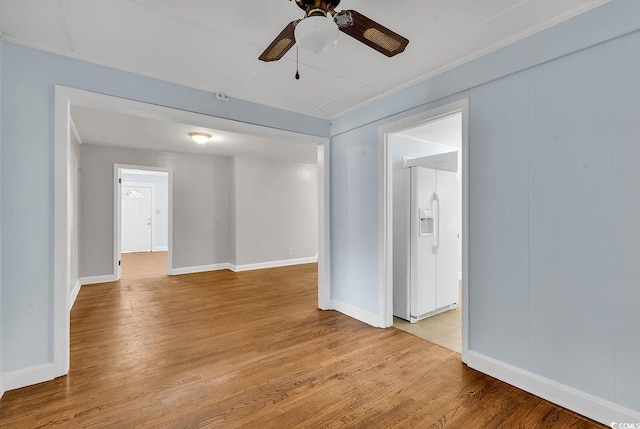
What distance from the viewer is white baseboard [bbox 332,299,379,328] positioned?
11.0 feet

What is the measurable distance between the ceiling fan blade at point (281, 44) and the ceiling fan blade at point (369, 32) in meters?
A: 0.26

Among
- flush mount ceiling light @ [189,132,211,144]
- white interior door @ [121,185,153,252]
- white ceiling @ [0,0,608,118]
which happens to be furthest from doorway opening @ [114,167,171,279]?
white ceiling @ [0,0,608,118]

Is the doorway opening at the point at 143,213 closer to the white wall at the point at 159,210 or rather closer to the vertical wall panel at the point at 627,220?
the white wall at the point at 159,210

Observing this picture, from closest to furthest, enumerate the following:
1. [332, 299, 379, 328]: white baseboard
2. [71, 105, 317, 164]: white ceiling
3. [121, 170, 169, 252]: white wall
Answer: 1. [332, 299, 379, 328]: white baseboard
2. [71, 105, 317, 164]: white ceiling
3. [121, 170, 169, 252]: white wall

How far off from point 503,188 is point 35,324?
374 centimetres

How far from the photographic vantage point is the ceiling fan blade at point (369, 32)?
55.4 inches

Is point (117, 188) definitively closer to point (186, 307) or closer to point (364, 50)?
point (186, 307)

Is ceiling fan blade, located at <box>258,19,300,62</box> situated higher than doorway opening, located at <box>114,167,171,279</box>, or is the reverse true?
ceiling fan blade, located at <box>258,19,300,62</box>

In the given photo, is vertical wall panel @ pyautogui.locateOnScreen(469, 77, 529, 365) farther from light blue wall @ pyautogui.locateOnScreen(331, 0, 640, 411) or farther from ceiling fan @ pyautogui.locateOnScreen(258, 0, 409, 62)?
ceiling fan @ pyautogui.locateOnScreen(258, 0, 409, 62)

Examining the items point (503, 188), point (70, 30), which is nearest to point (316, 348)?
point (503, 188)

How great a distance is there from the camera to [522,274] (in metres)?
2.13

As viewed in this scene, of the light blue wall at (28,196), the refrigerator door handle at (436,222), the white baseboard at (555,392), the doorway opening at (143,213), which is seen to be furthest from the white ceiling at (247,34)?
the doorway opening at (143,213)

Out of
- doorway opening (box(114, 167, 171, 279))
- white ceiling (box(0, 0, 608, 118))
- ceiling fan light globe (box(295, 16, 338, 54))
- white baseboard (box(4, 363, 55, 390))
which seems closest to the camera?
ceiling fan light globe (box(295, 16, 338, 54))

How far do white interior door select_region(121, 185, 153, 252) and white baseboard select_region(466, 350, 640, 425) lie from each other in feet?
33.6
